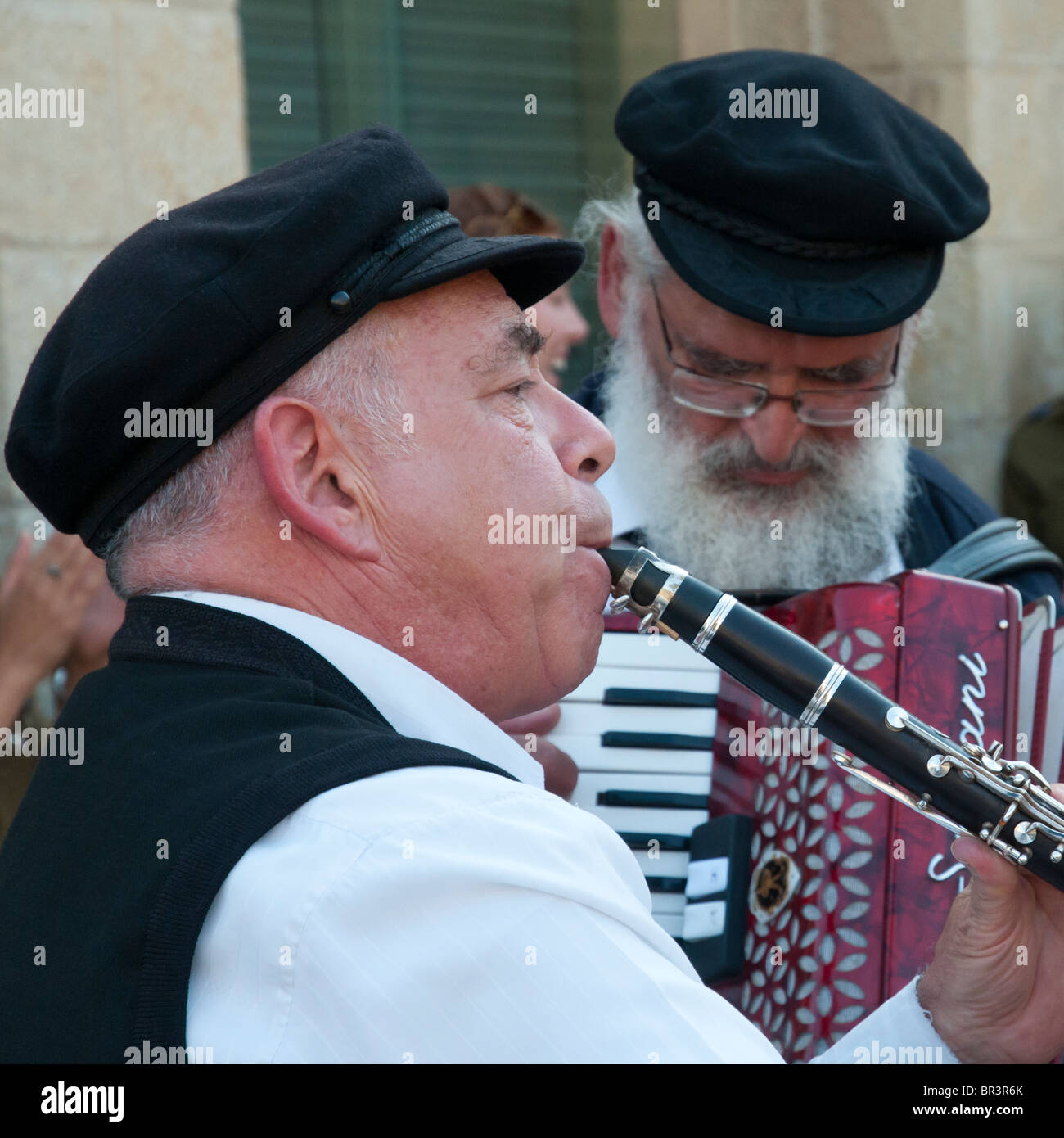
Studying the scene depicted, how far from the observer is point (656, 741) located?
240 centimetres

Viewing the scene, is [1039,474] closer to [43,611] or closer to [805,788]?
[805,788]

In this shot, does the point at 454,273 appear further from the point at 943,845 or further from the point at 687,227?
the point at 687,227

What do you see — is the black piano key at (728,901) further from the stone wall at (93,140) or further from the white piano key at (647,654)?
the stone wall at (93,140)

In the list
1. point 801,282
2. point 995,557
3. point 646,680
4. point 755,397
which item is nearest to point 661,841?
point 646,680

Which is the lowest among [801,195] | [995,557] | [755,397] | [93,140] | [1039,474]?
[1039,474]

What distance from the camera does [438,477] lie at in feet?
4.79

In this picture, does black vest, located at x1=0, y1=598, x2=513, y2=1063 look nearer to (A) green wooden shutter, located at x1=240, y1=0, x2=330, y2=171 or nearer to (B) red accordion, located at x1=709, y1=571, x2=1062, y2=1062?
(B) red accordion, located at x1=709, y1=571, x2=1062, y2=1062

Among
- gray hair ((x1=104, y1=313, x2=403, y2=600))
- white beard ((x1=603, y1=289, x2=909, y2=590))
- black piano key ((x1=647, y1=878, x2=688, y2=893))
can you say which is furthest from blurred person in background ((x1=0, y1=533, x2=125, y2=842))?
gray hair ((x1=104, y1=313, x2=403, y2=600))

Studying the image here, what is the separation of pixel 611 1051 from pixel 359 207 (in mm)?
854

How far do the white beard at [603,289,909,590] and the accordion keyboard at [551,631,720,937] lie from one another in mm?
402

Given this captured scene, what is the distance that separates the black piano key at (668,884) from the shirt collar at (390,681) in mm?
928

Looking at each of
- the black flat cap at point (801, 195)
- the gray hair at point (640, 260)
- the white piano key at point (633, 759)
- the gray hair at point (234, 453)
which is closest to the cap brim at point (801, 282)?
the black flat cap at point (801, 195)

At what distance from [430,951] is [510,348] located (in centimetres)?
→ 72

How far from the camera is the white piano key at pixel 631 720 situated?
2.41m
